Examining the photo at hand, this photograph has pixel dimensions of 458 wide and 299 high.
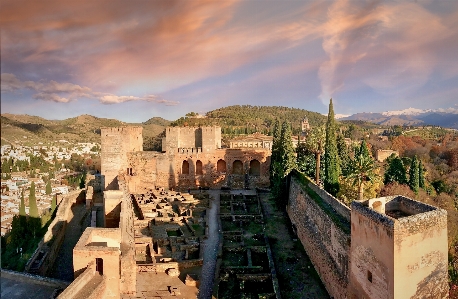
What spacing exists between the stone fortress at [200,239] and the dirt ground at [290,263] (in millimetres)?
405

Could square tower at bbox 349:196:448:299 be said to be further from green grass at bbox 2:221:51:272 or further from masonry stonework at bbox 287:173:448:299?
green grass at bbox 2:221:51:272

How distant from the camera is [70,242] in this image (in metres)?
18.8

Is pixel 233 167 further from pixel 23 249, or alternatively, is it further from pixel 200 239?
pixel 23 249

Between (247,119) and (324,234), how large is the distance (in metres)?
56.8

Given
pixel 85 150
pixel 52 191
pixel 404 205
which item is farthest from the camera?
pixel 85 150

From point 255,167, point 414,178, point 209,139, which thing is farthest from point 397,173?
point 209,139

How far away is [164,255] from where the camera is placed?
576 inches

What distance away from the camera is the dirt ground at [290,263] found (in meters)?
12.4

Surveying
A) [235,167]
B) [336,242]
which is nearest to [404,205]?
[336,242]

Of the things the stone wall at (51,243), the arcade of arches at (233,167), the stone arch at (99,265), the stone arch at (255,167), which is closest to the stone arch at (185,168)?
the arcade of arches at (233,167)

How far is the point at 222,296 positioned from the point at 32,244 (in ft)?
77.9

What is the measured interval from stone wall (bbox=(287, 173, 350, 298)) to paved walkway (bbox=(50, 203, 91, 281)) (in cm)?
1054

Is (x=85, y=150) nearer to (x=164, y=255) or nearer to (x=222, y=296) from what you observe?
(x=164, y=255)

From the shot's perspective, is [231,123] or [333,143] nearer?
[333,143]
